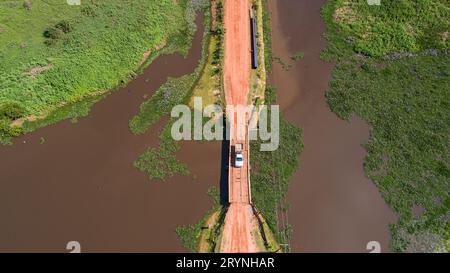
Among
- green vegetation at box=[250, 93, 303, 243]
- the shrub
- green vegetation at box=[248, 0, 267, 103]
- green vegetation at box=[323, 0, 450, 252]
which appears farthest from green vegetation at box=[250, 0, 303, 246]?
the shrub

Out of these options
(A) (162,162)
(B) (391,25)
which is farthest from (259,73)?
(B) (391,25)

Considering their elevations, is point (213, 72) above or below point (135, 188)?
above

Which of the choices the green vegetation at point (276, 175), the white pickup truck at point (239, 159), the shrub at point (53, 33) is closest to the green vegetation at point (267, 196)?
the green vegetation at point (276, 175)

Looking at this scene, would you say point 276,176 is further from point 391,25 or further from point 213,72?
point 391,25

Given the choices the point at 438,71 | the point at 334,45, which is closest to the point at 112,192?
the point at 334,45

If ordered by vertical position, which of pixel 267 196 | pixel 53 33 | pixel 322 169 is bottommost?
pixel 267 196
